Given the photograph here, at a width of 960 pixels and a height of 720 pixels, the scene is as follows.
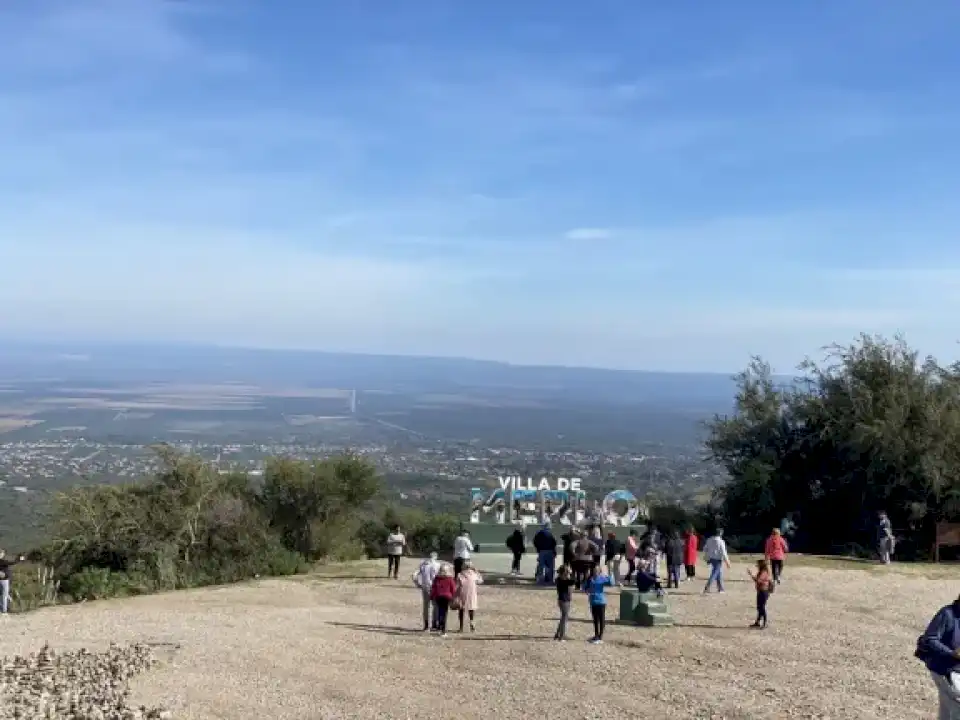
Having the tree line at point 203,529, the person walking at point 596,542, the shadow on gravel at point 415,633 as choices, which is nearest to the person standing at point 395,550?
the tree line at point 203,529

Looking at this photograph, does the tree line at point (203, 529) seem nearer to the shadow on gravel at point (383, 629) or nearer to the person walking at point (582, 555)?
the shadow on gravel at point (383, 629)

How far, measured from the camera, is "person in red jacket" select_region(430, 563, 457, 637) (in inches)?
599

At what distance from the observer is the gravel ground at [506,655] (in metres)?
11.7

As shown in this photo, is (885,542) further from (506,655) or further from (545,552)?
(506,655)

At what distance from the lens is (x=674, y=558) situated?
63.4ft

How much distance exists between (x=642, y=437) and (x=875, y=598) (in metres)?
85.9

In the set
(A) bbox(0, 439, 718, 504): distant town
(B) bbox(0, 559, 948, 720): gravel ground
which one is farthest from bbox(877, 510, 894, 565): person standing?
(A) bbox(0, 439, 718, 504): distant town

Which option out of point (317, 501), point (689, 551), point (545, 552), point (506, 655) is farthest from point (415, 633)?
point (317, 501)

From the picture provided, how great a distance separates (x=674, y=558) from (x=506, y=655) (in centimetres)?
638

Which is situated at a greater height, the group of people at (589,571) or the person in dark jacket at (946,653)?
the person in dark jacket at (946,653)

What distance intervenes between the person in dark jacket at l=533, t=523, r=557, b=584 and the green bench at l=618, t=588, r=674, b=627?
3165 mm

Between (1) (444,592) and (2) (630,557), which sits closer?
(1) (444,592)

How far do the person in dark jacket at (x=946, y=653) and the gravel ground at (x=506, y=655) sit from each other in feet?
10.2

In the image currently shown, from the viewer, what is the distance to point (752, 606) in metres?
17.7
